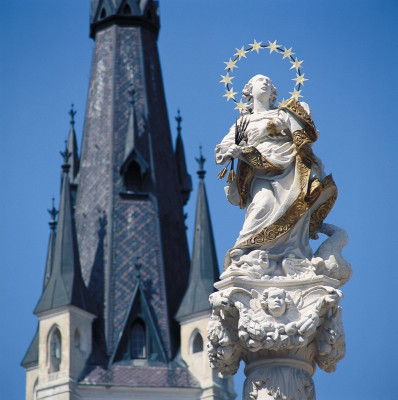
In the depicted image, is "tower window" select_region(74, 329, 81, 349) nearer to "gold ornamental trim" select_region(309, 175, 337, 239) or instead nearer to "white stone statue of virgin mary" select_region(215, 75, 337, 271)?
"white stone statue of virgin mary" select_region(215, 75, 337, 271)

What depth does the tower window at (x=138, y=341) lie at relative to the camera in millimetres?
70875

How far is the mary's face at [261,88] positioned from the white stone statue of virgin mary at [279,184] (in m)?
0.23

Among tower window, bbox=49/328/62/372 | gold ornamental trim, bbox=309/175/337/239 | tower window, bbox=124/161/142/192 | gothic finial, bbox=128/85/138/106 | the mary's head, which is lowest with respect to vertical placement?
gold ornamental trim, bbox=309/175/337/239

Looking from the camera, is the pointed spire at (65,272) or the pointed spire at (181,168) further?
the pointed spire at (181,168)

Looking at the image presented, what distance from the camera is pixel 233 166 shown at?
1591cm

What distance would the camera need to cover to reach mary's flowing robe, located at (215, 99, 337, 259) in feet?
51.1

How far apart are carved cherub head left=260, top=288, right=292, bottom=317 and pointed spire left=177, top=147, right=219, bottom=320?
53.6 meters

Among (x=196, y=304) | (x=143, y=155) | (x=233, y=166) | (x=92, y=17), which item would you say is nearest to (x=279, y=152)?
(x=233, y=166)

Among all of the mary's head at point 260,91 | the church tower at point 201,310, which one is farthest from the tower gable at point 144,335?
the mary's head at point 260,91

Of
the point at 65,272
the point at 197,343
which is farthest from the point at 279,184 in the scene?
the point at 197,343

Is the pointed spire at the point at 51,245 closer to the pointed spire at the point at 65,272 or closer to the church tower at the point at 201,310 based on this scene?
the pointed spire at the point at 65,272

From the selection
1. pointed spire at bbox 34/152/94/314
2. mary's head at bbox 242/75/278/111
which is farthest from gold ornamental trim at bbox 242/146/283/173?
pointed spire at bbox 34/152/94/314

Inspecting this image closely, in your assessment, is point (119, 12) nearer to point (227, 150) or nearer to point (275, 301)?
point (227, 150)

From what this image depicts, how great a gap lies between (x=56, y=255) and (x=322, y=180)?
5477 centimetres
